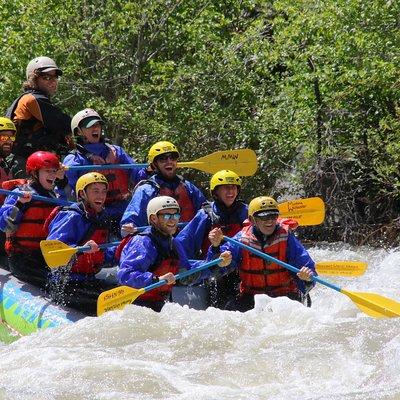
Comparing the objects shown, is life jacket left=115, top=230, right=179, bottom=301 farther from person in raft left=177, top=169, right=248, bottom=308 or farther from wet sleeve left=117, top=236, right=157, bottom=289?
person in raft left=177, top=169, right=248, bottom=308

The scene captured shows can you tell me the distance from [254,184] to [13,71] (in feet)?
9.60

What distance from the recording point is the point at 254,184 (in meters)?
12.7

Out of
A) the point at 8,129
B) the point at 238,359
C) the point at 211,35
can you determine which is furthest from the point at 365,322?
the point at 211,35

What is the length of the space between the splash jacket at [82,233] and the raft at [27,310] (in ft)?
1.05

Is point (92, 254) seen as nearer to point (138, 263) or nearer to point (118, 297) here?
point (138, 263)

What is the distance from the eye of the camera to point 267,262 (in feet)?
27.3

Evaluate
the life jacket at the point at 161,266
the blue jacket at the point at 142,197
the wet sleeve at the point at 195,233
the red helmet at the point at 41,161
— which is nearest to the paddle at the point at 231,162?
the blue jacket at the point at 142,197

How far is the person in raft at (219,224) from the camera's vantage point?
8.63 m

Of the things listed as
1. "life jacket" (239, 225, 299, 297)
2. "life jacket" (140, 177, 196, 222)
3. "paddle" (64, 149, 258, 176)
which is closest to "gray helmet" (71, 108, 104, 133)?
"life jacket" (140, 177, 196, 222)

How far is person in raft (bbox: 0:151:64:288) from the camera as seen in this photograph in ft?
29.1

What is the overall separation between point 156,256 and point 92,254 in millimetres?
677

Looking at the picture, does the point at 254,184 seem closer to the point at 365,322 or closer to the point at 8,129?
the point at 8,129

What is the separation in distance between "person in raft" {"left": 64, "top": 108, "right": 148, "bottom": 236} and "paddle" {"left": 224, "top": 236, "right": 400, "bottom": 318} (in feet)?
5.27

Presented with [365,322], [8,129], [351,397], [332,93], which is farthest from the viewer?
[332,93]
